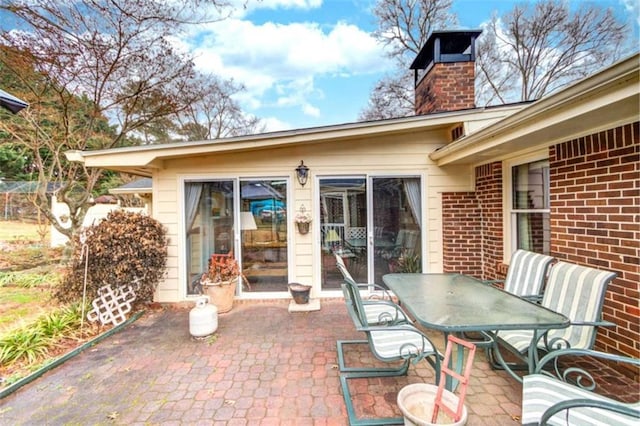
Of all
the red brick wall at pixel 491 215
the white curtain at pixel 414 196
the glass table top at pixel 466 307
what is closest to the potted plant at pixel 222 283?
the glass table top at pixel 466 307

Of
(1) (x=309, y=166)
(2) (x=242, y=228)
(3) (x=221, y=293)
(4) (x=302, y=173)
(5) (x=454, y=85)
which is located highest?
(5) (x=454, y=85)

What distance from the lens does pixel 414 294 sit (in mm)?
2646

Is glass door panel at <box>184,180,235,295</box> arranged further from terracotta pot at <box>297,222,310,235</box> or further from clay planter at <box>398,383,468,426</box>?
clay planter at <box>398,383,468,426</box>

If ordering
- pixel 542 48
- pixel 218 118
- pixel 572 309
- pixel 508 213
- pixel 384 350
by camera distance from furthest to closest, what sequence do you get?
pixel 218 118 < pixel 542 48 < pixel 508 213 < pixel 572 309 < pixel 384 350

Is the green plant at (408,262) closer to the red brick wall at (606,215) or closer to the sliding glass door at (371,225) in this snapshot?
the sliding glass door at (371,225)

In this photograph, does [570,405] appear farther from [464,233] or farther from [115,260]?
[115,260]

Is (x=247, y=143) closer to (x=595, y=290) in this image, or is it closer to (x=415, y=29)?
(x=595, y=290)

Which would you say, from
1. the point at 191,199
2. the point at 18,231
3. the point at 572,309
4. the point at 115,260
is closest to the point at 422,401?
the point at 572,309

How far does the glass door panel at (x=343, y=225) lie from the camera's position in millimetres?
4730

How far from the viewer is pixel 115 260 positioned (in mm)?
3844

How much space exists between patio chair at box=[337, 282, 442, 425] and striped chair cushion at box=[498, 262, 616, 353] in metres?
0.79

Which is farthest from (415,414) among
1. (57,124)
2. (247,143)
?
(57,124)

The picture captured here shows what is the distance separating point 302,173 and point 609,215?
352 cm

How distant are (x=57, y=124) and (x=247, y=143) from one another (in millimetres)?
5661
